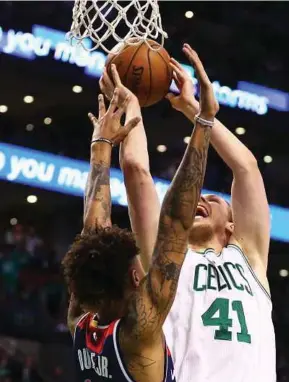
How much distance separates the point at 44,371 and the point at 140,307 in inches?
288

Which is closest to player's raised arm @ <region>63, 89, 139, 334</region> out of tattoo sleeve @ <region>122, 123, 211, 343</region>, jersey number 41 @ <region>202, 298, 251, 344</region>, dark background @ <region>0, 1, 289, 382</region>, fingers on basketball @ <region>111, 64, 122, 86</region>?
fingers on basketball @ <region>111, 64, 122, 86</region>

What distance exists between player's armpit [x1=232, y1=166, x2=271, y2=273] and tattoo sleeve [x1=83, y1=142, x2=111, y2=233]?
55 centimetres

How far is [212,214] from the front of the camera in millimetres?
3006

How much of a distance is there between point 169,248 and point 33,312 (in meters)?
7.62

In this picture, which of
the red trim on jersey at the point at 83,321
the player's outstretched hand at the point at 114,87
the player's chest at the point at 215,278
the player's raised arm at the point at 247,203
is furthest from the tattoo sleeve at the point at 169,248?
the player's raised arm at the point at 247,203

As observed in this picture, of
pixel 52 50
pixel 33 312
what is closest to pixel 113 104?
pixel 33 312

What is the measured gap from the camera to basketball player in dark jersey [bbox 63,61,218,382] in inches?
83.6

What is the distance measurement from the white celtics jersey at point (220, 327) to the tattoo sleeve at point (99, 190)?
0.43m

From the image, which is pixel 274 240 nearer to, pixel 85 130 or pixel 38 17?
pixel 85 130

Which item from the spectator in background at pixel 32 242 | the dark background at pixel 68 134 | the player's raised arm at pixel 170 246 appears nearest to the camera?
the player's raised arm at pixel 170 246

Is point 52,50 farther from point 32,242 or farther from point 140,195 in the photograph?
point 140,195

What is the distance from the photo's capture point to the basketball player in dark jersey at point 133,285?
2.12 meters

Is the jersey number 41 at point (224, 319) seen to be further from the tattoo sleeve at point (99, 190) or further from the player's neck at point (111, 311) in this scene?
the player's neck at point (111, 311)

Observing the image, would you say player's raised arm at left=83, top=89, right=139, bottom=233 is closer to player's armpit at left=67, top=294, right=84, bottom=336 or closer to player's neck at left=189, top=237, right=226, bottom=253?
player's armpit at left=67, top=294, right=84, bottom=336
